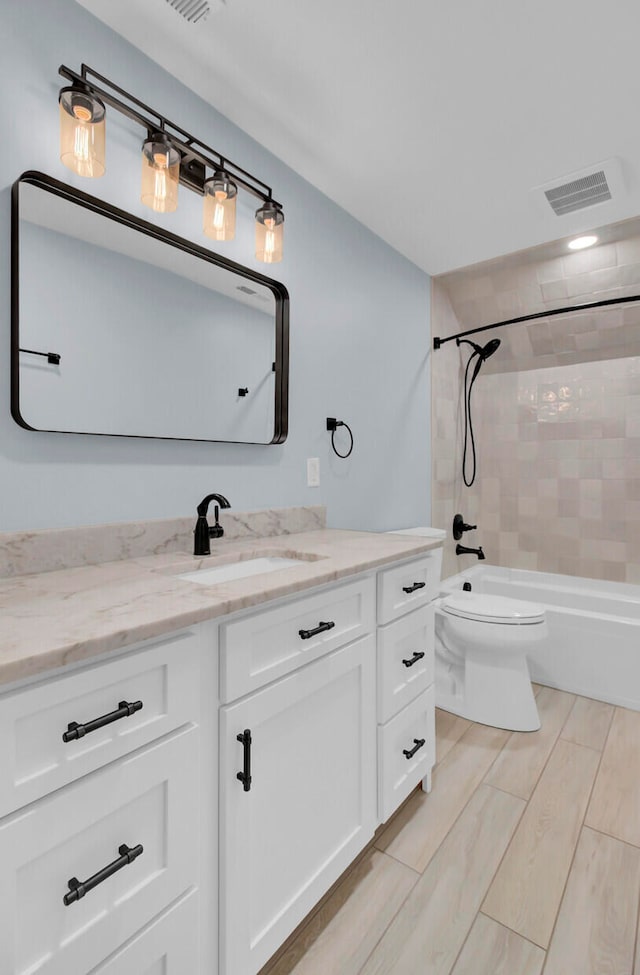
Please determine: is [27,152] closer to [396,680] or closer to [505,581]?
[396,680]

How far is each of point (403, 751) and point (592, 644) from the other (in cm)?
145

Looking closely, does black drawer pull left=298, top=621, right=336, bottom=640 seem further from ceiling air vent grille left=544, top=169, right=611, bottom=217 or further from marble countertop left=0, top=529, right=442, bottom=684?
ceiling air vent grille left=544, top=169, right=611, bottom=217

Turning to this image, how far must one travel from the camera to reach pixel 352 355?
2.22 m

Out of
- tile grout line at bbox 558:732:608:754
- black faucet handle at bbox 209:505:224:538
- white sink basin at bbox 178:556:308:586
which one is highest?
black faucet handle at bbox 209:505:224:538

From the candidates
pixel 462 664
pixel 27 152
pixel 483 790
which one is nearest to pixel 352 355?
pixel 27 152

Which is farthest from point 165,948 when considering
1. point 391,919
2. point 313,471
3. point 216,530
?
point 313,471

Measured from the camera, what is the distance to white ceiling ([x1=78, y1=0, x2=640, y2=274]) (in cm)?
129

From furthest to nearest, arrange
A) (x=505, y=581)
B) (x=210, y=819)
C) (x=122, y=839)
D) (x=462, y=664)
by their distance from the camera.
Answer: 1. (x=505, y=581)
2. (x=462, y=664)
3. (x=210, y=819)
4. (x=122, y=839)

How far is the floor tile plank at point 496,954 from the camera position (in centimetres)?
109

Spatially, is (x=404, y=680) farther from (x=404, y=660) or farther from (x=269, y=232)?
(x=269, y=232)

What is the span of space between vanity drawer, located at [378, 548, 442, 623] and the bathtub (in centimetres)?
109

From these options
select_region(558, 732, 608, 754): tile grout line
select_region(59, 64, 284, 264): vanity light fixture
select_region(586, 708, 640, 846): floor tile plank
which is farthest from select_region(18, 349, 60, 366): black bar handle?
select_region(558, 732, 608, 754): tile grout line

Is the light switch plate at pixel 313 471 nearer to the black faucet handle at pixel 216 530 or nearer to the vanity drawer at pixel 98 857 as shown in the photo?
the black faucet handle at pixel 216 530

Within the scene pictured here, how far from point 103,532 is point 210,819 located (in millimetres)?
732
